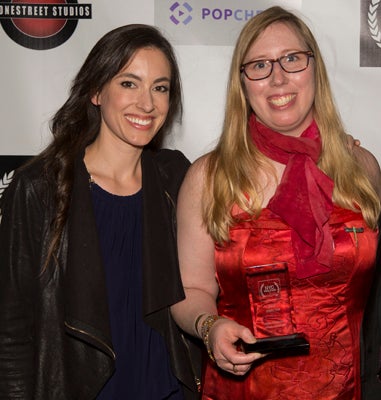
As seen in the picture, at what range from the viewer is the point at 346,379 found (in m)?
2.23

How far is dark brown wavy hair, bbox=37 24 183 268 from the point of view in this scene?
7.47 feet

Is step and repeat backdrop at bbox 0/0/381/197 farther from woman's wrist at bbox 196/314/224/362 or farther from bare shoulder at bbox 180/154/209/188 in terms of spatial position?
woman's wrist at bbox 196/314/224/362

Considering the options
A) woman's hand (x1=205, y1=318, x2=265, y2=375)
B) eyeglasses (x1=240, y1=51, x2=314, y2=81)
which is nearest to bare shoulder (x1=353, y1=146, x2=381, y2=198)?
eyeglasses (x1=240, y1=51, x2=314, y2=81)

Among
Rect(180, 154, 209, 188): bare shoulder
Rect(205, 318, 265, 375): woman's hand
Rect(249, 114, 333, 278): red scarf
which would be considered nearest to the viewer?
Rect(205, 318, 265, 375): woman's hand

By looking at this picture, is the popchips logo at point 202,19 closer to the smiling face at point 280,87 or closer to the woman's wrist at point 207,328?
the smiling face at point 280,87

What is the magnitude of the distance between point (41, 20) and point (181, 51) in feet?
1.92

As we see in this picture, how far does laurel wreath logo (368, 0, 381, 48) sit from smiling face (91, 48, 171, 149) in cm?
110

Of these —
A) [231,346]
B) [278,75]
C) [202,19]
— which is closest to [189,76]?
[202,19]

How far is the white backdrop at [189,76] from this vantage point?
9.82 feet

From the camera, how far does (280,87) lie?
2229 millimetres

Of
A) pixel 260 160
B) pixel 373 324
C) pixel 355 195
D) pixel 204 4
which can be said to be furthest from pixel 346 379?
pixel 204 4

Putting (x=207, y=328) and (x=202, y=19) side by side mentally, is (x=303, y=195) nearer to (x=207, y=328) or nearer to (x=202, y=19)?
(x=207, y=328)

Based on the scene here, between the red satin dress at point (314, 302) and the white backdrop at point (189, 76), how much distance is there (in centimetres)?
92

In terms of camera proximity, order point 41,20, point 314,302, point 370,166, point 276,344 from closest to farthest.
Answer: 1. point 276,344
2. point 314,302
3. point 370,166
4. point 41,20
